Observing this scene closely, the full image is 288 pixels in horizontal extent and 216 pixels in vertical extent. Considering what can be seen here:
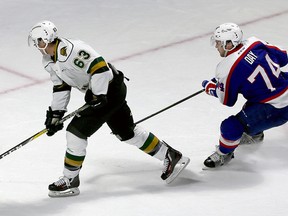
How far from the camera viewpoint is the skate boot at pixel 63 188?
14.1 feet

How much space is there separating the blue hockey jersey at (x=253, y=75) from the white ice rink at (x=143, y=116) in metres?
0.39

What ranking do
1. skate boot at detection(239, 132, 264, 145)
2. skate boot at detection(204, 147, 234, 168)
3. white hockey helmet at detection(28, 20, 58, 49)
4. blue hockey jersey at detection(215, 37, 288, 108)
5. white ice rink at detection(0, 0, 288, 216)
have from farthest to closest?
skate boot at detection(239, 132, 264, 145)
skate boot at detection(204, 147, 234, 168)
blue hockey jersey at detection(215, 37, 288, 108)
white ice rink at detection(0, 0, 288, 216)
white hockey helmet at detection(28, 20, 58, 49)

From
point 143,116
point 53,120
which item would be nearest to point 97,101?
point 53,120

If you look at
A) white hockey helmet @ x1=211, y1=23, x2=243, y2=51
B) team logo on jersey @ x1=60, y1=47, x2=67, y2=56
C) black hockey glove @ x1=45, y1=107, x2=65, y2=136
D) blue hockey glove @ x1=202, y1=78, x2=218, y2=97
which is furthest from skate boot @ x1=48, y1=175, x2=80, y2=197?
white hockey helmet @ x1=211, y1=23, x2=243, y2=51

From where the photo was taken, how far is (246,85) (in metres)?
4.45

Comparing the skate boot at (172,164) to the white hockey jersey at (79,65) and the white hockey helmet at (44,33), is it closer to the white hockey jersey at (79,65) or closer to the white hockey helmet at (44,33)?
the white hockey jersey at (79,65)

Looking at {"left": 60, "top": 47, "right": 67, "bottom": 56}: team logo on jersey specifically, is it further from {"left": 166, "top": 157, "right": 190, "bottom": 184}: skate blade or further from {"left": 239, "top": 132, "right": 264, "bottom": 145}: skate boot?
{"left": 239, "top": 132, "right": 264, "bottom": 145}: skate boot

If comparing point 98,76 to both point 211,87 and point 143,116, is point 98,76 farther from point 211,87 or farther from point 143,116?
point 143,116

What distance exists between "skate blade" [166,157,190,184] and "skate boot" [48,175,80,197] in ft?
1.60

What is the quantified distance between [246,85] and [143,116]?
0.99 m

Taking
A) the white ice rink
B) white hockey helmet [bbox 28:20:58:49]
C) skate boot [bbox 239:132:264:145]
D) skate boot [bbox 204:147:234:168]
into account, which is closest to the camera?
white hockey helmet [bbox 28:20:58:49]

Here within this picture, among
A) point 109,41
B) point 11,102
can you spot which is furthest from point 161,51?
point 11,102

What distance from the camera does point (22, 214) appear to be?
13.5ft

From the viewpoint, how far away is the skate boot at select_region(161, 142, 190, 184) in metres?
4.47
